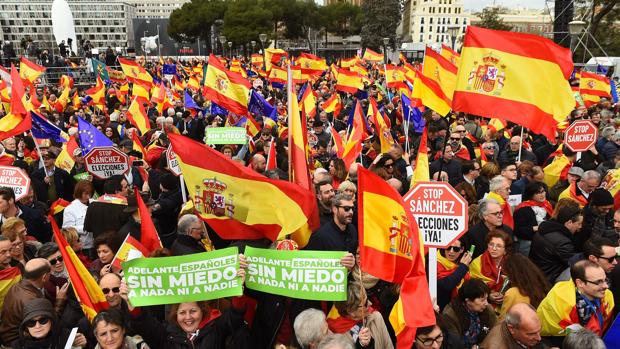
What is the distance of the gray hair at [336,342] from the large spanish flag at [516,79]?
2979 millimetres

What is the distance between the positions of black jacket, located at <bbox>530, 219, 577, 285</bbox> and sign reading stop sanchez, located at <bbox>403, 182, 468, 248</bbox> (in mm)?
1174

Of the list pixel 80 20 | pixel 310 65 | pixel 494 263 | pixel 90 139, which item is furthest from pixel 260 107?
pixel 80 20

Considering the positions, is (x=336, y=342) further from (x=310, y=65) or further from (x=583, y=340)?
(x=310, y=65)

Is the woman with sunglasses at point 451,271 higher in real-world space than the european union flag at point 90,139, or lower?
lower

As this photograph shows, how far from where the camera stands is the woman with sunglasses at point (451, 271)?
4434 mm

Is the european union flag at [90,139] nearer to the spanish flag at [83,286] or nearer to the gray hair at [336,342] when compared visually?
the spanish flag at [83,286]

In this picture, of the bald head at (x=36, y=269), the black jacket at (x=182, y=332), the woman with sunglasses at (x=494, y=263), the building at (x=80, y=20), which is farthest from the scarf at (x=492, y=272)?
the building at (x=80, y=20)

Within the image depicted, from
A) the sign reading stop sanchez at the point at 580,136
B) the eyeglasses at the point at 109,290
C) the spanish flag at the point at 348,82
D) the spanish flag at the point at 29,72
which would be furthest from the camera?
the spanish flag at the point at 348,82

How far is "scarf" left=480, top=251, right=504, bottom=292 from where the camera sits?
4543 mm

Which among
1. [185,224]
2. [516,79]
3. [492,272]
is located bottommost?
[492,272]

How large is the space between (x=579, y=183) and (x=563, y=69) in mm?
1955

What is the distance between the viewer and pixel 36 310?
11.8ft

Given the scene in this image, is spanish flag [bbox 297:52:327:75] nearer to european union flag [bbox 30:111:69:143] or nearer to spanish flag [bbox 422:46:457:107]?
european union flag [bbox 30:111:69:143]

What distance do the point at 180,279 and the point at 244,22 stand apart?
66.5 meters
